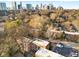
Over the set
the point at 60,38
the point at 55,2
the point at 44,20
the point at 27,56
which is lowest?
the point at 27,56

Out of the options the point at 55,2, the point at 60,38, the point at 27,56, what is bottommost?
the point at 27,56

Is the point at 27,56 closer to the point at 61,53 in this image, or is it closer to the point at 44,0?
the point at 61,53

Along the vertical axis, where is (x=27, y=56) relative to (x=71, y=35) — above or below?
below

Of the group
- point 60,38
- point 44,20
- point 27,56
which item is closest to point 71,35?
point 60,38

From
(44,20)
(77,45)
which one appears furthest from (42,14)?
(77,45)

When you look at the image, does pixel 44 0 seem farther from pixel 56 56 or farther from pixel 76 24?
pixel 56 56

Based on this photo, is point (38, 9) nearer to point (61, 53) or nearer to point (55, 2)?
point (55, 2)

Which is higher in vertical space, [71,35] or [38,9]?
[38,9]

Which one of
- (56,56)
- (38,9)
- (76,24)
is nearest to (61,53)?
(56,56)
